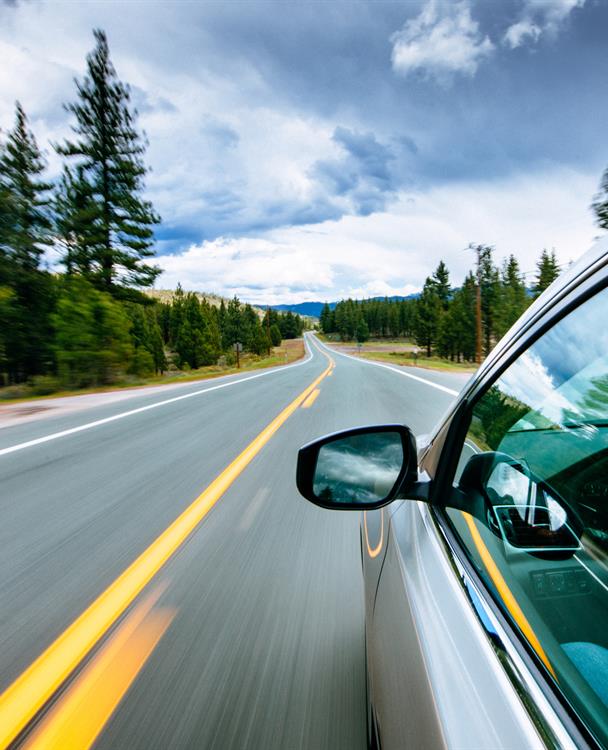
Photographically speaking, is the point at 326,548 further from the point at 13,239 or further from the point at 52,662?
the point at 13,239

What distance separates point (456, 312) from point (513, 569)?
227 feet

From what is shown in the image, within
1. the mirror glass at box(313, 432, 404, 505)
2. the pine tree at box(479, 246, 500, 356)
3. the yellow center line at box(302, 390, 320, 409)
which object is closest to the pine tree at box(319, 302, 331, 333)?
the pine tree at box(479, 246, 500, 356)

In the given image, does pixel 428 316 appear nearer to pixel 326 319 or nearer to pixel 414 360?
pixel 414 360

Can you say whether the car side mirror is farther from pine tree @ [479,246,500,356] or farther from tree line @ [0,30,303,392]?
pine tree @ [479,246,500,356]

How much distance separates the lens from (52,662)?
187 centimetres

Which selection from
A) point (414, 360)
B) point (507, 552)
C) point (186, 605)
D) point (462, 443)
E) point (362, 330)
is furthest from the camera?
point (362, 330)

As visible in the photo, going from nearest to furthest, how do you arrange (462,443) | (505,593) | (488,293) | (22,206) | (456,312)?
(505,593) < (462,443) < (22,206) < (488,293) < (456,312)

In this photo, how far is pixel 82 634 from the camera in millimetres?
2078

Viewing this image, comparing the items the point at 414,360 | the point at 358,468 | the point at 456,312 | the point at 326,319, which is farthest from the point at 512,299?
the point at 326,319

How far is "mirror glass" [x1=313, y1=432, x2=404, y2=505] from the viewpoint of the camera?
1527mm

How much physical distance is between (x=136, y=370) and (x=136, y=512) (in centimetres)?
2175

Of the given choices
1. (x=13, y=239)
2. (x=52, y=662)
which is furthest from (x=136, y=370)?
(x=52, y=662)

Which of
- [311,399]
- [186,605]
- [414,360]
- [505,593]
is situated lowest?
[414,360]

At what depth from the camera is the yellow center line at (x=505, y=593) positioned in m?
0.84
